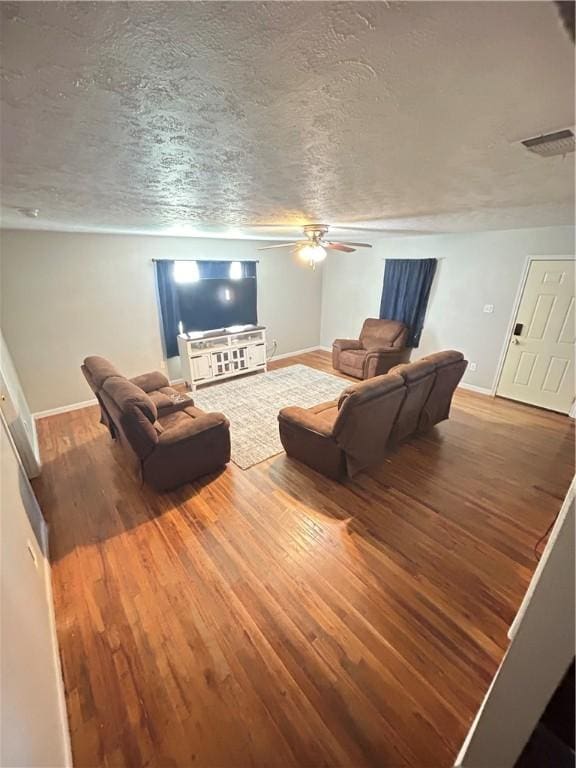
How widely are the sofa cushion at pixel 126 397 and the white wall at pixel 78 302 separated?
198 centimetres

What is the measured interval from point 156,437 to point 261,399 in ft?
6.61

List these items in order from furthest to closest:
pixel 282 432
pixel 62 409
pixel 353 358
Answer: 1. pixel 353 358
2. pixel 62 409
3. pixel 282 432

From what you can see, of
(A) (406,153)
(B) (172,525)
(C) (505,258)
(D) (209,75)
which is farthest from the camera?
(C) (505,258)

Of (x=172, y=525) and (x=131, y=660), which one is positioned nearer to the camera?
(x=131, y=660)

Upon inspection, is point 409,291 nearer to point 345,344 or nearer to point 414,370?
point 345,344

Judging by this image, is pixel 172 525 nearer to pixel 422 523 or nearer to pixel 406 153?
pixel 422 523

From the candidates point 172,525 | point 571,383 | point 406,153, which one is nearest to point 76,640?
point 172,525

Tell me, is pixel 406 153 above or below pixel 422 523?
above

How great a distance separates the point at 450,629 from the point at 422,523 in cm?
72

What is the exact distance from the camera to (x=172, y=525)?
2.24 meters

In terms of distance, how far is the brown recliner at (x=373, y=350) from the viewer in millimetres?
4840

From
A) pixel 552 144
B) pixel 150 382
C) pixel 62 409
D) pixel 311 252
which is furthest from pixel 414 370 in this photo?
pixel 62 409

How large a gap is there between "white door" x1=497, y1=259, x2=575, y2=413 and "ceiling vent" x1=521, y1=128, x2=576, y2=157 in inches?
136

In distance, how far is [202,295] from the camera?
4.74m
